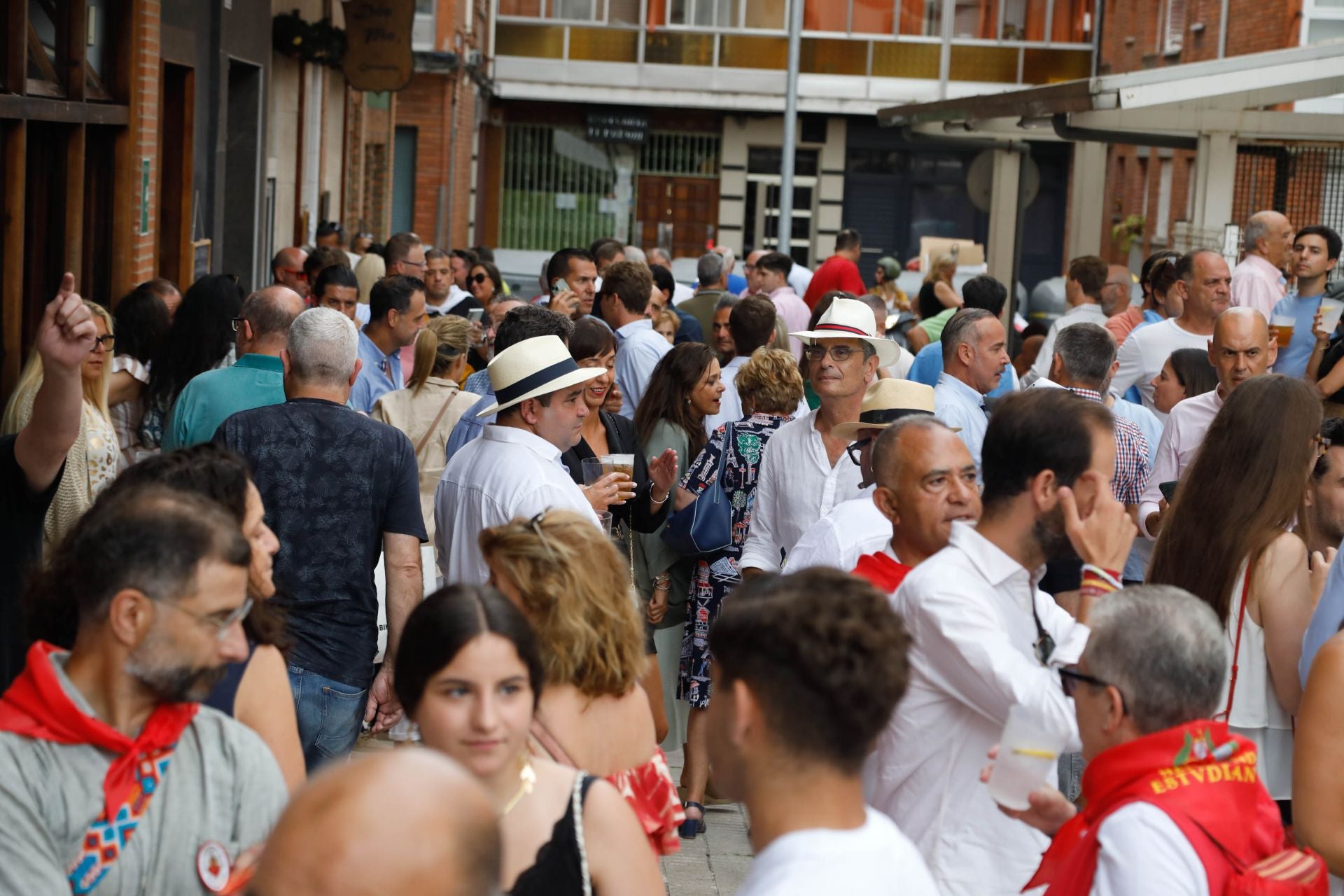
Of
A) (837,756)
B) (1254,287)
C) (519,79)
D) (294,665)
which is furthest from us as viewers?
(519,79)

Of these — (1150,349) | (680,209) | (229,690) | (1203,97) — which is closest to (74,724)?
(229,690)

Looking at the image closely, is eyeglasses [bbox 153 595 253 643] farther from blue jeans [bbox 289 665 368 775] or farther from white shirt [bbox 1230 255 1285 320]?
white shirt [bbox 1230 255 1285 320]

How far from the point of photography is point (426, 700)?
2.90 m

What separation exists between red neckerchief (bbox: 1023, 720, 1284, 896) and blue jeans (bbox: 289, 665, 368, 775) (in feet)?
8.88

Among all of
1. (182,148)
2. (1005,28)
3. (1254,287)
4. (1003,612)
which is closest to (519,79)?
(1005,28)

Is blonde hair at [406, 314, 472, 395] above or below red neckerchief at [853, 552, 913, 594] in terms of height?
above

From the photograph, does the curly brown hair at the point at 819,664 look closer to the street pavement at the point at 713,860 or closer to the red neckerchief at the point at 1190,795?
the red neckerchief at the point at 1190,795

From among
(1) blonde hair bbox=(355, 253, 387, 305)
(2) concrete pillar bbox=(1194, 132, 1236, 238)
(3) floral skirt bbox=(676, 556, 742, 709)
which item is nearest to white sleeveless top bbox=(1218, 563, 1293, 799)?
(3) floral skirt bbox=(676, 556, 742, 709)

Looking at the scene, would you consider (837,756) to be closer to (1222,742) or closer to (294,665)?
(1222,742)

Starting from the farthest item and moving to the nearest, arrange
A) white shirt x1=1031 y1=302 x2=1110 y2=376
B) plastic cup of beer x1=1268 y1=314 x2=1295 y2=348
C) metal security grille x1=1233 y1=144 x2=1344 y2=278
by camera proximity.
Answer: metal security grille x1=1233 y1=144 x2=1344 y2=278 < white shirt x1=1031 y1=302 x2=1110 y2=376 < plastic cup of beer x1=1268 y1=314 x2=1295 y2=348

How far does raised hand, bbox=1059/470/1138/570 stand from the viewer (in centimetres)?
335

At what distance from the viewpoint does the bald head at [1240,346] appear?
268 inches

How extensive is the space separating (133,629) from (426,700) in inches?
20.6

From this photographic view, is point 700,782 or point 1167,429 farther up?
point 1167,429
